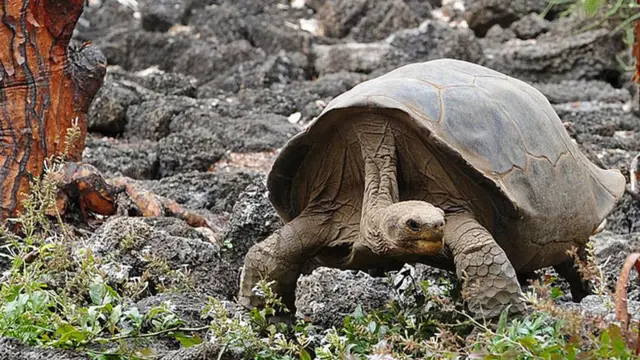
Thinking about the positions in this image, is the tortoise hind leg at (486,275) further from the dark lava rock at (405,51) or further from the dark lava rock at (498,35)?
the dark lava rock at (498,35)

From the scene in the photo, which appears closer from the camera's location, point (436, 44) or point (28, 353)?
point (28, 353)

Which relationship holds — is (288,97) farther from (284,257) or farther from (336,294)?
(284,257)

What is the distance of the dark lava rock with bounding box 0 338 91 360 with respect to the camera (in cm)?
254

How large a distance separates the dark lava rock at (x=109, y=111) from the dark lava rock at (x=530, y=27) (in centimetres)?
524

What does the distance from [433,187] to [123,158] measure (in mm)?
3957

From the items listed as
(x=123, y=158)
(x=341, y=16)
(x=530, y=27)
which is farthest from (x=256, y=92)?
(x=530, y=27)

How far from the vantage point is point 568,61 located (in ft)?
33.4

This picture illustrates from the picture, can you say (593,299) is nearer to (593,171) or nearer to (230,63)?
(593,171)

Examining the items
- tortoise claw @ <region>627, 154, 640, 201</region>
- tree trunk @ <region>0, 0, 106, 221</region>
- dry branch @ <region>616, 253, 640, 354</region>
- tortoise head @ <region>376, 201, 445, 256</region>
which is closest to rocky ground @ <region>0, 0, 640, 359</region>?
tortoise claw @ <region>627, 154, 640, 201</region>

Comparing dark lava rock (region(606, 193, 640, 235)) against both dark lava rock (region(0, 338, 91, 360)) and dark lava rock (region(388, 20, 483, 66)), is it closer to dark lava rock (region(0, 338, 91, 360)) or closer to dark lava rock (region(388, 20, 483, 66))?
dark lava rock (region(0, 338, 91, 360))

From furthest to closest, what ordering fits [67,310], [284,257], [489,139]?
1. [284,257]
2. [489,139]
3. [67,310]

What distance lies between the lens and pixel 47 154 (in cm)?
400

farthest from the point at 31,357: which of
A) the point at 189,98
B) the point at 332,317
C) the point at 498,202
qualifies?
the point at 189,98

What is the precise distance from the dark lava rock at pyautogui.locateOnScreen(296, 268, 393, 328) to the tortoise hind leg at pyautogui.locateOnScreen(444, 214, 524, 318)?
0.56 meters
